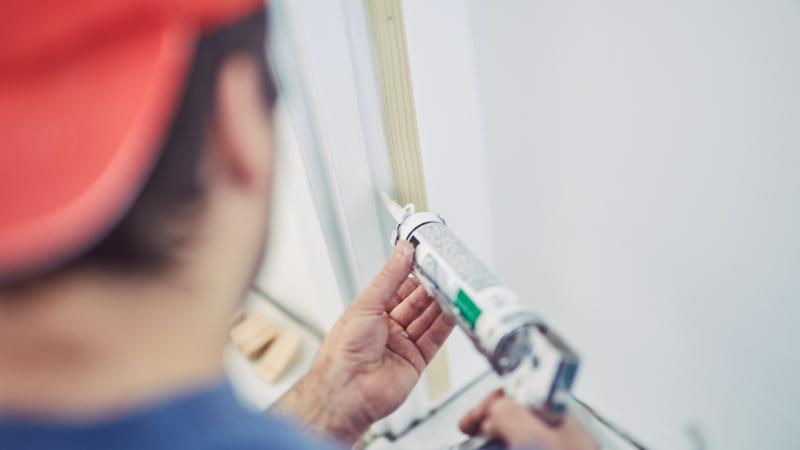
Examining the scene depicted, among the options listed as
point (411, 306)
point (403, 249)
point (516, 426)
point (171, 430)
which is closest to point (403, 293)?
point (411, 306)

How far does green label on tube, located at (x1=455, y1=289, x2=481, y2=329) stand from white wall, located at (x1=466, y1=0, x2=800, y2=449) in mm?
284

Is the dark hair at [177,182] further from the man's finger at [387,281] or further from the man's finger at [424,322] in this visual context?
the man's finger at [424,322]

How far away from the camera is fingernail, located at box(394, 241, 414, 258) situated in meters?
0.56

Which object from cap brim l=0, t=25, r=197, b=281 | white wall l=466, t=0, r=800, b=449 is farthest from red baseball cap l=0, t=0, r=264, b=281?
white wall l=466, t=0, r=800, b=449

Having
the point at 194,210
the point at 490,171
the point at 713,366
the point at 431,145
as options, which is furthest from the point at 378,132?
the point at 713,366

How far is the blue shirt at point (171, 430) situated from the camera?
27 cm

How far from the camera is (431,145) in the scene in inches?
24.8

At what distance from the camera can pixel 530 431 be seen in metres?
→ 0.43

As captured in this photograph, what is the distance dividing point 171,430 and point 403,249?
1.08 ft

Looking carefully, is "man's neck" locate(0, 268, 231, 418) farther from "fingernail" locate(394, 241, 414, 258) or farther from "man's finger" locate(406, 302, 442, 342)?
"man's finger" locate(406, 302, 442, 342)

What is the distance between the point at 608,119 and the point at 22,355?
596mm

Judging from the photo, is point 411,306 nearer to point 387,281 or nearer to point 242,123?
point 387,281

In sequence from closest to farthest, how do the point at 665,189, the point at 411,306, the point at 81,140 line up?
the point at 81,140 → the point at 665,189 → the point at 411,306

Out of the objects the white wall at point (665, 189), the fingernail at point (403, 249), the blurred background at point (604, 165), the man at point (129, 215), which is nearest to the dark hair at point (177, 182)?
the man at point (129, 215)
